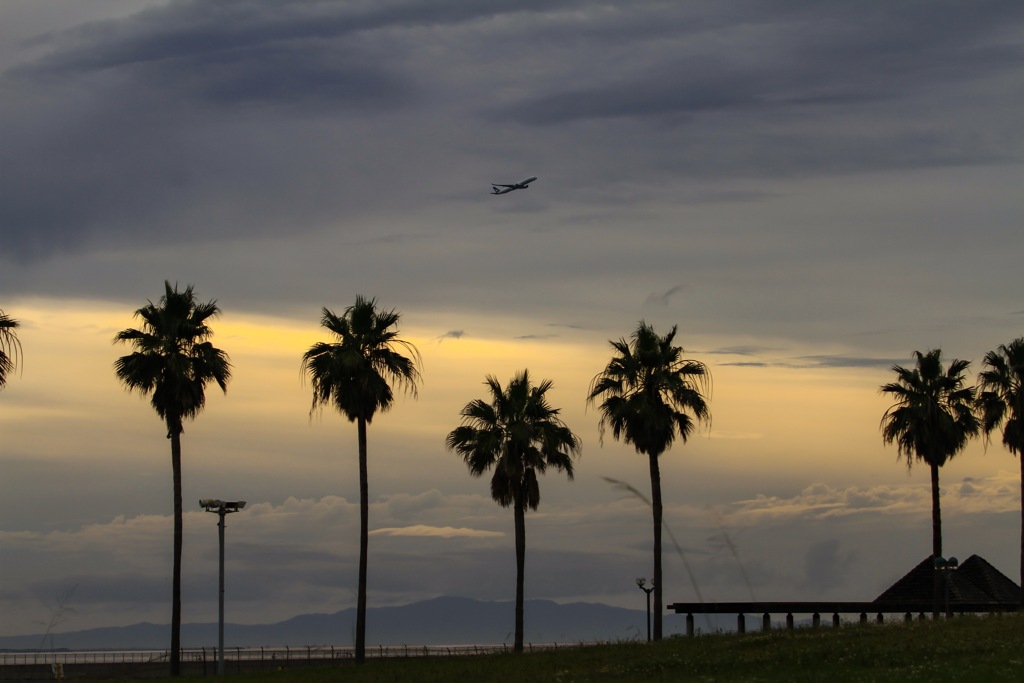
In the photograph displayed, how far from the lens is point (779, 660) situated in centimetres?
4519

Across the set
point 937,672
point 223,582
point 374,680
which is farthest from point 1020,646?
point 223,582

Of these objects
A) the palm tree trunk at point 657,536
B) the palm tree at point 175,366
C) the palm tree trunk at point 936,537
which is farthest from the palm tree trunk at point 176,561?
the palm tree trunk at point 936,537

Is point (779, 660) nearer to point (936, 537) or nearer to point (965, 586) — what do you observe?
point (936, 537)

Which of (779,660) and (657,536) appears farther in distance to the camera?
(657,536)

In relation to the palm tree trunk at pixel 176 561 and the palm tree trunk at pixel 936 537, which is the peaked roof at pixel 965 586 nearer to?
the palm tree trunk at pixel 936 537

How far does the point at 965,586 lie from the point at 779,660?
35.9 meters

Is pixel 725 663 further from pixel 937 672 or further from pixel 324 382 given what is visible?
pixel 324 382

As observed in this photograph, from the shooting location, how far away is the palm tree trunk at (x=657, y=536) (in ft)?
218

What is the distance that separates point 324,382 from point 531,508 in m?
12.6

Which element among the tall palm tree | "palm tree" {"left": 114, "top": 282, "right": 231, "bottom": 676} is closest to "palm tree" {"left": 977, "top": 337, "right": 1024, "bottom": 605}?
the tall palm tree

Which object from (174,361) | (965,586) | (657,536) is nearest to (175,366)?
(174,361)

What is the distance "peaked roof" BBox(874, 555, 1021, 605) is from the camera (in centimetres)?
7538

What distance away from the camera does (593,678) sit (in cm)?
4578

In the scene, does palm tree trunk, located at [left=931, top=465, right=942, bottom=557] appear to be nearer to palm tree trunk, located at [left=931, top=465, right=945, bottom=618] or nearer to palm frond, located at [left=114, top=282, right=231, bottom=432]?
palm tree trunk, located at [left=931, top=465, right=945, bottom=618]
